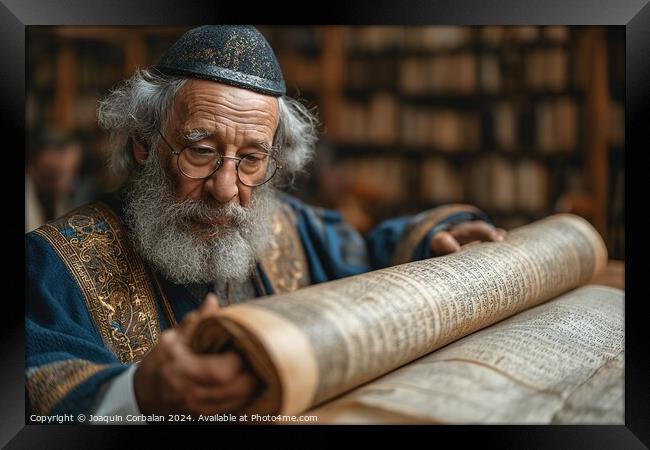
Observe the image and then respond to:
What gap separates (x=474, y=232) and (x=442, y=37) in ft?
2.76

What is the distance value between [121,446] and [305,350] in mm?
460

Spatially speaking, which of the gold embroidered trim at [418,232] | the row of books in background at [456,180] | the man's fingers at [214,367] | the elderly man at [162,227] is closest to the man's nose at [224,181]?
the elderly man at [162,227]

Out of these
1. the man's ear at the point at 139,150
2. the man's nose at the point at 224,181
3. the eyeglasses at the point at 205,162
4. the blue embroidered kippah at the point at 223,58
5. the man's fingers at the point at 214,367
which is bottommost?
the man's fingers at the point at 214,367

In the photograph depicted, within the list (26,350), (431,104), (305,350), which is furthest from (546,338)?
(431,104)

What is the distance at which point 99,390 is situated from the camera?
A: 0.85 m

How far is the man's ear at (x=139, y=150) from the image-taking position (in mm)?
1293

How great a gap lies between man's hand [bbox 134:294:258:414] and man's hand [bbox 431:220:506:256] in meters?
0.89

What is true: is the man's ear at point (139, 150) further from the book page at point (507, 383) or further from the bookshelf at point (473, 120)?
the book page at point (507, 383)

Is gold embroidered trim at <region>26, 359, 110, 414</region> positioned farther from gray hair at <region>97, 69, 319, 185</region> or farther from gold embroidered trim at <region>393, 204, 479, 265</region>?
gold embroidered trim at <region>393, 204, 479, 265</region>

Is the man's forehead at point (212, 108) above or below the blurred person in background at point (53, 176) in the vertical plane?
above

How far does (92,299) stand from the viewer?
109 centimetres

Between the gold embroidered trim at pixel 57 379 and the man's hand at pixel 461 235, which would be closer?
the gold embroidered trim at pixel 57 379

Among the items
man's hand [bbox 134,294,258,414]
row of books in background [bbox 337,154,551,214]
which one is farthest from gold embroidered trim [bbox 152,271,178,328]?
row of books in background [bbox 337,154,551,214]

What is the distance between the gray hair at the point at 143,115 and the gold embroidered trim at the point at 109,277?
20cm
